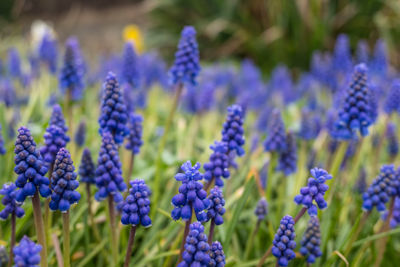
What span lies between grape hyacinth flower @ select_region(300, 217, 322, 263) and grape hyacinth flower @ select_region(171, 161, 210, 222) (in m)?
0.88

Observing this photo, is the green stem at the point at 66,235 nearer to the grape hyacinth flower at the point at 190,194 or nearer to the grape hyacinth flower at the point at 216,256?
the grape hyacinth flower at the point at 190,194

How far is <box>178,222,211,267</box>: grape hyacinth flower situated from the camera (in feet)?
6.04

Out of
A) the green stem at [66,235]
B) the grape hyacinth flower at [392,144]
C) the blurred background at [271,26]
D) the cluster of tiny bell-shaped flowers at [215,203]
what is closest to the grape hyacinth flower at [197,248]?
the cluster of tiny bell-shaped flowers at [215,203]

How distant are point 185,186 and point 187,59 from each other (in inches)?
72.7

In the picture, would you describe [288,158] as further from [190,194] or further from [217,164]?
[190,194]

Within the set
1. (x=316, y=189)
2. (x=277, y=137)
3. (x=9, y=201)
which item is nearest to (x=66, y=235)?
(x=9, y=201)

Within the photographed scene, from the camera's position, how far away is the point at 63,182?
77.7 inches

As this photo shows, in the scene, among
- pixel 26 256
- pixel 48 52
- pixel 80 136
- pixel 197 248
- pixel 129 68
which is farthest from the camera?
pixel 48 52

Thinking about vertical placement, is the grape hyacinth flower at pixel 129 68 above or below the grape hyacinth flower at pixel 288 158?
above

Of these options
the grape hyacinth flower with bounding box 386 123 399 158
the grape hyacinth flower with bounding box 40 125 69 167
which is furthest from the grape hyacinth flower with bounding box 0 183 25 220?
the grape hyacinth flower with bounding box 386 123 399 158

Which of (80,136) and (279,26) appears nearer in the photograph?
(80,136)

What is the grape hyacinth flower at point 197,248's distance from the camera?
6.04ft

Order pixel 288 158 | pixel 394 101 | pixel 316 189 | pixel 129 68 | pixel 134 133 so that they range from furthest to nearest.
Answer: pixel 129 68 → pixel 394 101 → pixel 288 158 → pixel 134 133 → pixel 316 189

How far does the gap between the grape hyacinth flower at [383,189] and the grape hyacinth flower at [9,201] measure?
6.86 ft
